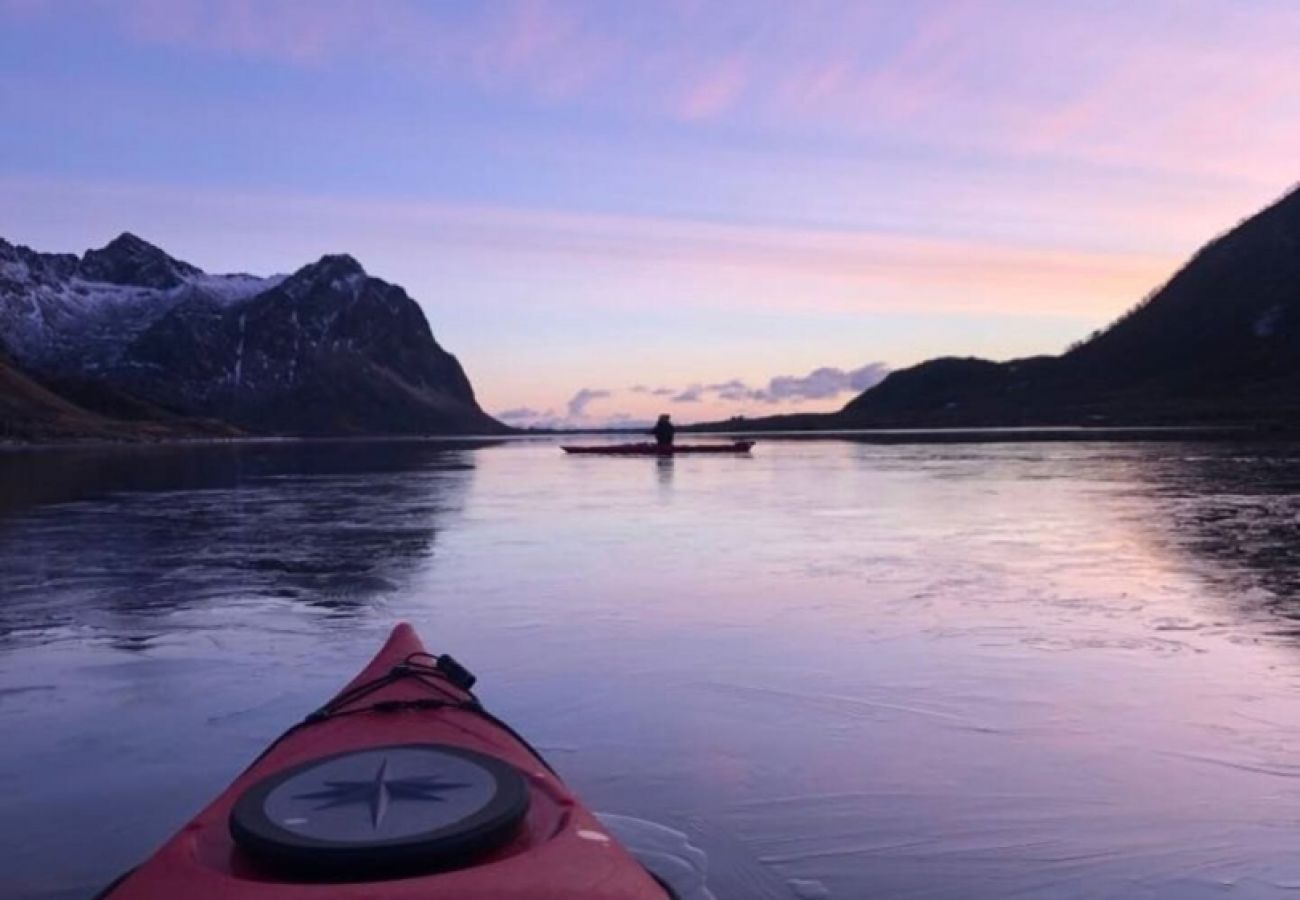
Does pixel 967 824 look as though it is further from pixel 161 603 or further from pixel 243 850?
pixel 161 603

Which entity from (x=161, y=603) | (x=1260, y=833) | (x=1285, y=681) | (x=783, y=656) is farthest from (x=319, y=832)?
(x=161, y=603)

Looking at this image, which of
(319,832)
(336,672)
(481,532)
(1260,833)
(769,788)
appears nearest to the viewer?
(319,832)

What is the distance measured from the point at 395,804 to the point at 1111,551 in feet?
56.7

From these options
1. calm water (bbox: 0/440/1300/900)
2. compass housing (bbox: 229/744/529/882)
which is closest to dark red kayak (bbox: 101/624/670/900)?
compass housing (bbox: 229/744/529/882)

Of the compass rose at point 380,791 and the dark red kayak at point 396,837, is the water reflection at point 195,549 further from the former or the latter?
the compass rose at point 380,791

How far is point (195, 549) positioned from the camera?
22.6 metres

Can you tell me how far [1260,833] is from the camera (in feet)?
23.2

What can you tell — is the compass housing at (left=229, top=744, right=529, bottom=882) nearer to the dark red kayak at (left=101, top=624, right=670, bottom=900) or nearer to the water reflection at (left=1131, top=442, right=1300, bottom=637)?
the dark red kayak at (left=101, top=624, right=670, bottom=900)

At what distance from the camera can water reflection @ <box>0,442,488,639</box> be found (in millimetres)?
15831

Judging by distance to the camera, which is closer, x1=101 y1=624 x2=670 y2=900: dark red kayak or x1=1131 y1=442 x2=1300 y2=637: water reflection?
x1=101 y1=624 x2=670 y2=900: dark red kayak

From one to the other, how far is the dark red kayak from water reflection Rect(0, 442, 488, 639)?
8471 mm

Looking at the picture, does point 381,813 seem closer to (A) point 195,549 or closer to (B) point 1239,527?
(A) point 195,549

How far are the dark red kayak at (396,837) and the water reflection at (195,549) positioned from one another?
334 inches

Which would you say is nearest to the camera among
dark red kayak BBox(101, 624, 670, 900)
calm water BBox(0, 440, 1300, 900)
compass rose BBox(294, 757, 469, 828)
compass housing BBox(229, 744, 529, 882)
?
dark red kayak BBox(101, 624, 670, 900)
